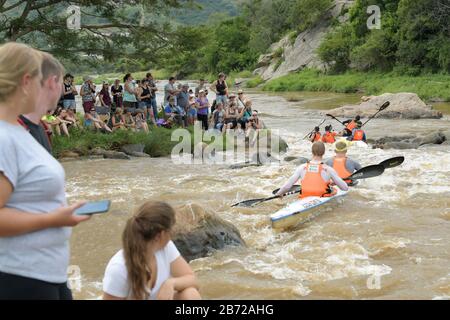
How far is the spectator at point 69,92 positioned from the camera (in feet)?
45.0

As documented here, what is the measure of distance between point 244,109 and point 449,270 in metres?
11.6

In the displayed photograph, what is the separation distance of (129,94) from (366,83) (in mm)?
28443

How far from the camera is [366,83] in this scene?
132 feet

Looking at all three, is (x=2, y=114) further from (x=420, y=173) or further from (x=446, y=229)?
(x=420, y=173)

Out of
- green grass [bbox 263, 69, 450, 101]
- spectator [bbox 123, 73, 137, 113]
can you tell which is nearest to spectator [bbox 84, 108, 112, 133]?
spectator [bbox 123, 73, 137, 113]

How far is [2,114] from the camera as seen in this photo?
2311 millimetres

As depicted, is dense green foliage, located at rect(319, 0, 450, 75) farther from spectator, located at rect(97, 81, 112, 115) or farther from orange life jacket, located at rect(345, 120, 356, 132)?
spectator, located at rect(97, 81, 112, 115)

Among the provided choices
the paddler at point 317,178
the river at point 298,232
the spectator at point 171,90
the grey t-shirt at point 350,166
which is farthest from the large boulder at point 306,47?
the paddler at point 317,178

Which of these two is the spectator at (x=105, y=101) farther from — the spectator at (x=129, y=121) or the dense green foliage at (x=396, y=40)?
the dense green foliage at (x=396, y=40)

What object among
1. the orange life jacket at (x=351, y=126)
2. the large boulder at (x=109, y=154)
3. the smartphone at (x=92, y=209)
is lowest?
the large boulder at (x=109, y=154)

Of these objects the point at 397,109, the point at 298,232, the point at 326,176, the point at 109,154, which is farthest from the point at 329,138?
the point at 397,109

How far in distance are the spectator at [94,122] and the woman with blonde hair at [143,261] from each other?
1241 cm
